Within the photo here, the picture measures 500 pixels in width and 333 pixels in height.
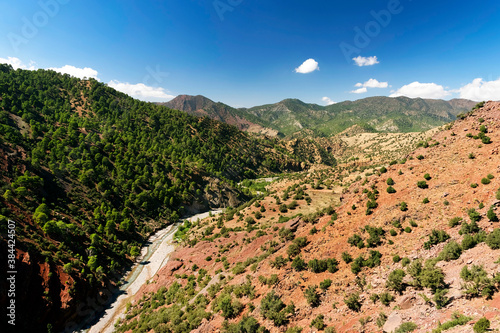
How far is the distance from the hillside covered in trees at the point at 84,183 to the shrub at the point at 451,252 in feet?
229

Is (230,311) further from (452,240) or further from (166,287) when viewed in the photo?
(166,287)

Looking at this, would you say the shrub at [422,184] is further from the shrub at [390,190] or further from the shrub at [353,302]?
the shrub at [353,302]

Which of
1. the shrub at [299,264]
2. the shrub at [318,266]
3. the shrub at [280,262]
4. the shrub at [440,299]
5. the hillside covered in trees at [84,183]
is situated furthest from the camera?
the hillside covered in trees at [84,183]

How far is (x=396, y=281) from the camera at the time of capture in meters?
19.4

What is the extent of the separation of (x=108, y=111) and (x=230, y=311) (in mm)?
192795

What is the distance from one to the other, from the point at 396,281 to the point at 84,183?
356 feet

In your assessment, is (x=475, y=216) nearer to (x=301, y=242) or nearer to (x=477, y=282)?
(x=477, y=282)

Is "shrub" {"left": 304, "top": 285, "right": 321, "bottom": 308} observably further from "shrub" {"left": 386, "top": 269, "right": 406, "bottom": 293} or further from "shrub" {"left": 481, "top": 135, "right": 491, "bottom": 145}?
"shrub" {"left": 481, "top": 135, "right": 491, "bottom": 145}

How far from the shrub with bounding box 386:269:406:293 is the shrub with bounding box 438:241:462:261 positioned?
4012 millimetres

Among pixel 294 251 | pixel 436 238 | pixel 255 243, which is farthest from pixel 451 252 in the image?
pixel 255 243

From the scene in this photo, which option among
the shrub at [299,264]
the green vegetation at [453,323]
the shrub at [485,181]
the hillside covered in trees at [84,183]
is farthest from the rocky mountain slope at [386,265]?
the hillside covered in trees at [84,183]

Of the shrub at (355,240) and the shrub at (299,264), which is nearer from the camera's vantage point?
the shrub at (355,240)

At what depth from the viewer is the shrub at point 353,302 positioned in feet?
65.7

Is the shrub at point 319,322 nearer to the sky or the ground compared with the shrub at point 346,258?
nearer to the ground
